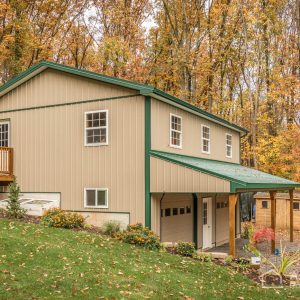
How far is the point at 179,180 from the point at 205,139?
5.88m

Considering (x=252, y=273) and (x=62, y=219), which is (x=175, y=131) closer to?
(x=62, y=219)

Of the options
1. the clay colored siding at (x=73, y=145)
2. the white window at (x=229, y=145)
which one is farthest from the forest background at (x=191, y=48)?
the clay colored siding at (x=73, y=145)

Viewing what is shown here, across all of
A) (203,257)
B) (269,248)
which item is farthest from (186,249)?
(269,248)

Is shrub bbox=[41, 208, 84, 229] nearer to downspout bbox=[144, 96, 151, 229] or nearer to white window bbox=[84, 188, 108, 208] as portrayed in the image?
white window bbox=[84, 188, 108, 208]

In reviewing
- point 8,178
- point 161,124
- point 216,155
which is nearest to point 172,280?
point 161,124

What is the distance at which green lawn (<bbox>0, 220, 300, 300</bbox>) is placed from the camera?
8883mm

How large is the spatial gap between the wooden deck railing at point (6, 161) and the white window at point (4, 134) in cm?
64

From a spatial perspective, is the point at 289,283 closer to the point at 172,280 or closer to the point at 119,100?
the point at 172,280

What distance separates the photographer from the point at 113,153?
16.3 meters

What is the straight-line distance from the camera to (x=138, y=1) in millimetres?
37562

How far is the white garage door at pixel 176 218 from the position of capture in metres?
16.4

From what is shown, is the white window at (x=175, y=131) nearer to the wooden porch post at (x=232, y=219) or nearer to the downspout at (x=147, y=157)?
the downspout at (x=147, y=157)

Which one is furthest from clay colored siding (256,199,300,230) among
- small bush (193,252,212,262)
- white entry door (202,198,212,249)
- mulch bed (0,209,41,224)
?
mulch bed (0,209,41,224)

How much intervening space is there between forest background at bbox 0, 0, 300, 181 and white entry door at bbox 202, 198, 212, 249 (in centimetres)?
1202
